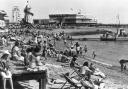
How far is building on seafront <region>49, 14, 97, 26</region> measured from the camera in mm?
126750

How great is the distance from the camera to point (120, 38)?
7744cm

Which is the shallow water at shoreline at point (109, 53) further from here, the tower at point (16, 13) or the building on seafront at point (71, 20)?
the tower at point (16, 13)

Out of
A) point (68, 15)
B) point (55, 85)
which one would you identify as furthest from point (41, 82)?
point (68, 15)

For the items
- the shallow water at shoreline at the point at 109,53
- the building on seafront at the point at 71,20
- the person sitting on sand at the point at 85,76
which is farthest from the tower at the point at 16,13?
the person sitting on sand at the point at 85,76

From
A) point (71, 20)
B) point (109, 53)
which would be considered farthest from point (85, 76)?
point (71, 20)

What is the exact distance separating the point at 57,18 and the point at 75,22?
9.37m

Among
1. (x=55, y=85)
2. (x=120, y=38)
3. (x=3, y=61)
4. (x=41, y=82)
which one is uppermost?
(x=3, y=61)

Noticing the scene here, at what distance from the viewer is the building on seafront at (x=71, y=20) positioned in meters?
127

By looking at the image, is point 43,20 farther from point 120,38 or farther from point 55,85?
point 55,85

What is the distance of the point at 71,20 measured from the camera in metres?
130

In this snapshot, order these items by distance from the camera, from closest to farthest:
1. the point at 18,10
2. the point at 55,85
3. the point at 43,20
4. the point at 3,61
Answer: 1. the point at 3,61
2. the point at 55,85
3. the point at 43,20
4. the point at 18,10

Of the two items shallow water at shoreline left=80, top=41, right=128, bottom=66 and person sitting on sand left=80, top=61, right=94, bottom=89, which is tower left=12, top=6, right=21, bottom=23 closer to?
shallow water at shoreline left=80, top=41, right=128, bottom=66

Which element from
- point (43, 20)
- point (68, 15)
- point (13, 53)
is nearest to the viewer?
point (13, 53)

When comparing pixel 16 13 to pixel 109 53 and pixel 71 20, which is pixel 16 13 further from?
pixel 109 53
